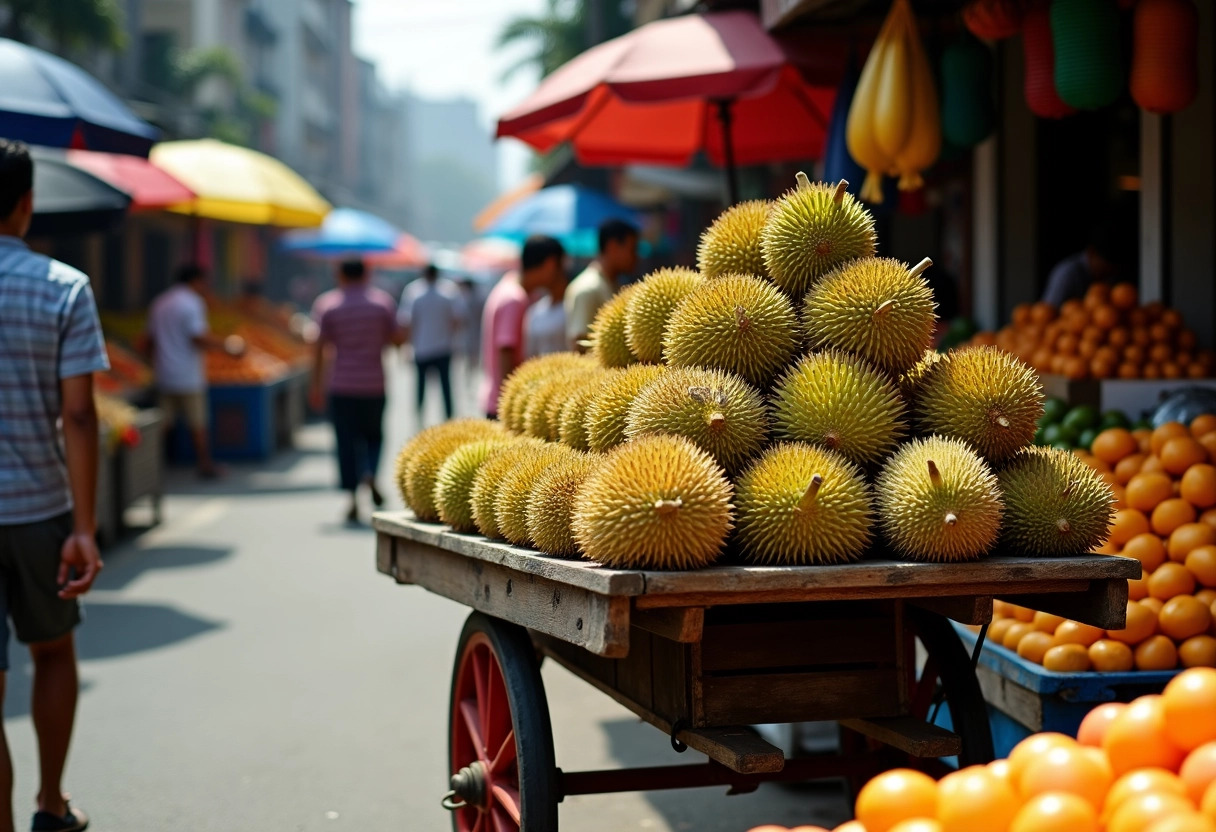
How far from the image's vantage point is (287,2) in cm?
5688

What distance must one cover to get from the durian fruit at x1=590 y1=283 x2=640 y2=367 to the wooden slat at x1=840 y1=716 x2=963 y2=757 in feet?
3.94

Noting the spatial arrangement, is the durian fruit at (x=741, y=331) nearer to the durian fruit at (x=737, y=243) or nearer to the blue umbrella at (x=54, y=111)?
the durian fruit at (x=737, y=243)

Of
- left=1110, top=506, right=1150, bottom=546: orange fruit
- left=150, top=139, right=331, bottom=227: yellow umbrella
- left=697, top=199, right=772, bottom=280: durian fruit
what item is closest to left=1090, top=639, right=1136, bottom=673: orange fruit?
left=1110, top=506, right=1150, bottom=546: orange fruit

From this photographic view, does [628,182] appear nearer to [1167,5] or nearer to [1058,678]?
[1167,5]

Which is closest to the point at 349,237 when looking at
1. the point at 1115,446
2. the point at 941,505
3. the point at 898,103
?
the point at 898,103

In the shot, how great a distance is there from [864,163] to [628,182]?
1646 cm

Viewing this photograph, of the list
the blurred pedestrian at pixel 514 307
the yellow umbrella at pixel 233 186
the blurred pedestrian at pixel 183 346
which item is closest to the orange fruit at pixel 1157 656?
the blurred pedestrian at pixel 514 307

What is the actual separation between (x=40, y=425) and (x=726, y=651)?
7.62 ft

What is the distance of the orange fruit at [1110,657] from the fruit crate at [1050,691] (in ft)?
0.16

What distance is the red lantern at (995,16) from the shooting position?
541 cm

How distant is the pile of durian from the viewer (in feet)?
8.86

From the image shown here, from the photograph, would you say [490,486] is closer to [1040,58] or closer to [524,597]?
[524,597]

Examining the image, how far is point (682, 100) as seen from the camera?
596 cm

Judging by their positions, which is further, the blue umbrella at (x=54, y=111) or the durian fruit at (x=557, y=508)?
the blue umbrella at (x=54, y=111)
